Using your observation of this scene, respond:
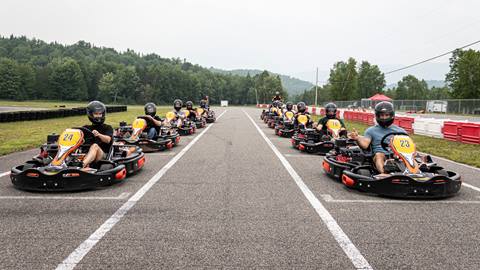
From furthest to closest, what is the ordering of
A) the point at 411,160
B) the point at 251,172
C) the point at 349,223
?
the point at 251,172 < the point at 411,160 < the point at 349,223

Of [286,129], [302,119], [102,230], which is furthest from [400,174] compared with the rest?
[286,129]

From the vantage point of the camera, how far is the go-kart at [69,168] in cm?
577

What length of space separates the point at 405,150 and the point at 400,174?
22.7 inches

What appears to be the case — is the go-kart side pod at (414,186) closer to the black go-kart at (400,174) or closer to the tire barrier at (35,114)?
the black go-kart at (400,174)

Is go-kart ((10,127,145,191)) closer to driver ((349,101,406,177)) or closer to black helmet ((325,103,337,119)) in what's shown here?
driver ((349,101,406,177))

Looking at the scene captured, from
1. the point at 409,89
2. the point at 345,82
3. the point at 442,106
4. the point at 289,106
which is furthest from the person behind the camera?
the point at 409,89

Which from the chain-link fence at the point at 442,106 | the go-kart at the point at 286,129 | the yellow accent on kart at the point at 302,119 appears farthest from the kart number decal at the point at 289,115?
the chain-link fence at the point at 442,106

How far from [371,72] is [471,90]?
169ft

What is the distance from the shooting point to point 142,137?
11273 millimetres

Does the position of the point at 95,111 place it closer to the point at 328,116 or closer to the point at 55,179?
the point at 55,179

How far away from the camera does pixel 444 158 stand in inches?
421

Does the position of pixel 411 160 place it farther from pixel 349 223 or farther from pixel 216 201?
pixel 216 201

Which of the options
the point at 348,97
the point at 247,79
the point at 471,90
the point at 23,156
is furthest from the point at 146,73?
the point at 23,156

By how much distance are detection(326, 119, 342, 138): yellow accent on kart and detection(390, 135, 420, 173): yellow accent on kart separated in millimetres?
4416
